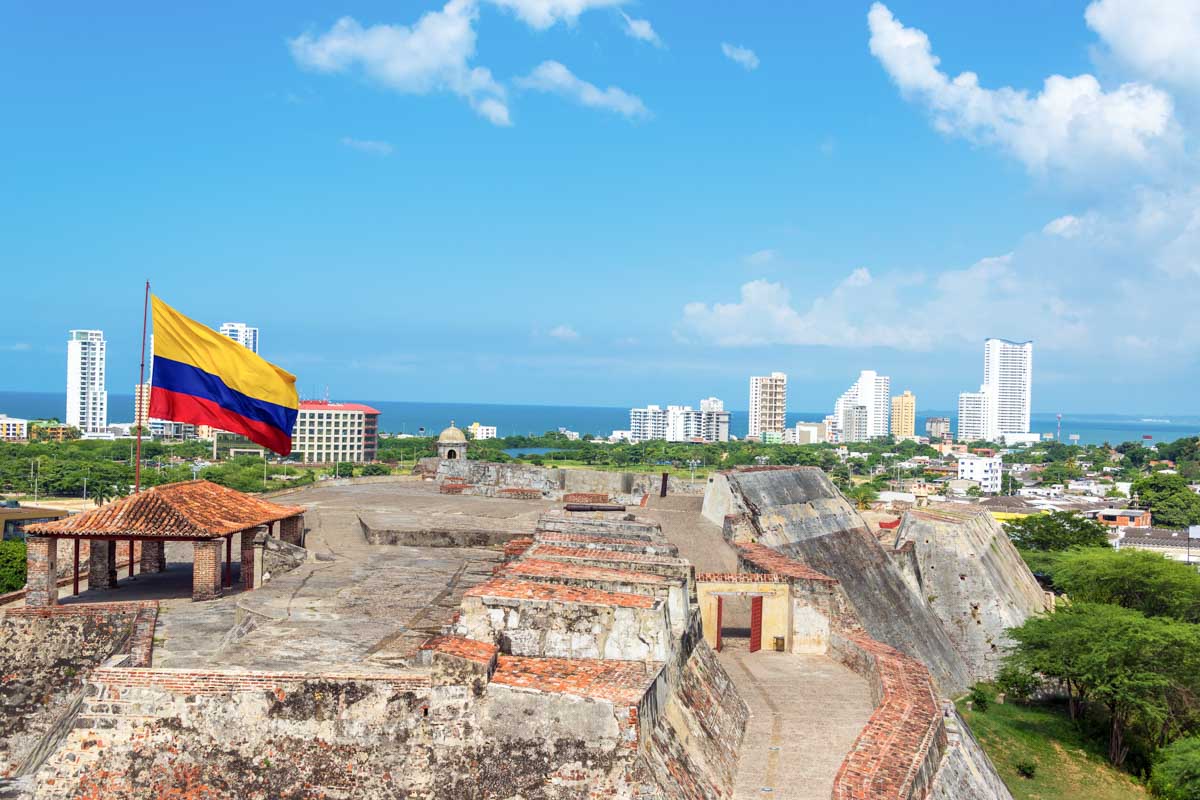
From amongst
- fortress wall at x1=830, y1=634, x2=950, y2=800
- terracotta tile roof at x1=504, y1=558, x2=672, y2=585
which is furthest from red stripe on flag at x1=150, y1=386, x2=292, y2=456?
fortress wall at x1=830, y1=634, x2=950, y2=800

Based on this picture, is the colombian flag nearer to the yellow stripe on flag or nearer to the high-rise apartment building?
the yellow stripe on flag

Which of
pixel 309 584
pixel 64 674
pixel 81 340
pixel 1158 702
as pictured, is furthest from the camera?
pixel 81 340

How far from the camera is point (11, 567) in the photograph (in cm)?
3005

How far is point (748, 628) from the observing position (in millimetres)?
17438

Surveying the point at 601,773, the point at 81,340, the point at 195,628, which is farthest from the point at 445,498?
Answer: the point at 81,340

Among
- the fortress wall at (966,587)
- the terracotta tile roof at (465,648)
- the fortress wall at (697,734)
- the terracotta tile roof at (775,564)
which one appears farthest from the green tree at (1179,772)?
the terracotta tile roof at (465,648)

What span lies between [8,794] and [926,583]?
20578 millimetres

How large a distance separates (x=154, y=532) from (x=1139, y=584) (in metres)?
24.7

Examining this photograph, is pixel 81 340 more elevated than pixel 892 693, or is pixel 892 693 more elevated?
pixel 81 340

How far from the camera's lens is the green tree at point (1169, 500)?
7738 centimetres

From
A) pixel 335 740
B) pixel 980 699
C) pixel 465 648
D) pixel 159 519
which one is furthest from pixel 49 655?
pixel 980 699

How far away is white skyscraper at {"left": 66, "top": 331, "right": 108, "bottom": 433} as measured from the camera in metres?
182

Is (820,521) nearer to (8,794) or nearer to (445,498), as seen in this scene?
(445,498)

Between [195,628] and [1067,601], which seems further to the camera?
[1067,601]
